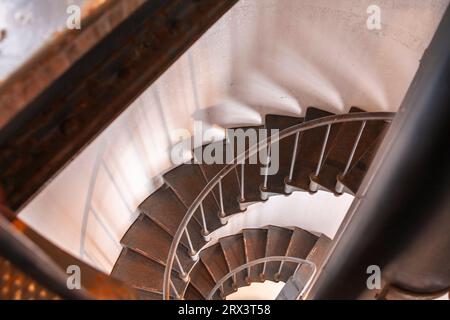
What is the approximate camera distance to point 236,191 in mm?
3721

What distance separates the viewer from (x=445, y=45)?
108 centimetres

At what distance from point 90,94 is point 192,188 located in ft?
8.78

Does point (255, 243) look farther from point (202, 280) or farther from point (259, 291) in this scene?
point (259, 291)

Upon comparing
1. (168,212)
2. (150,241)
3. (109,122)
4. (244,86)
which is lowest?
(109,122)

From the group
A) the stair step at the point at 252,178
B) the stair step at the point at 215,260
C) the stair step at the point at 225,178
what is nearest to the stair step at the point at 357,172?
the stair step at the point at 252,178

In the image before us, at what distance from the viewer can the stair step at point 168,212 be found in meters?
3.80

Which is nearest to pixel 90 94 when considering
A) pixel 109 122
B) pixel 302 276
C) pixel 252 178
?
pixel 109 122

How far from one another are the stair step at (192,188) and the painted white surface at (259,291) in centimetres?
228

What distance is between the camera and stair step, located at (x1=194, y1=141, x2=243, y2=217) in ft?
11.9

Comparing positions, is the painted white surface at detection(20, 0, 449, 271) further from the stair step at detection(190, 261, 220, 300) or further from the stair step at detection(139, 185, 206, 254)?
the stair step at detection(190, 261, 220, 300)

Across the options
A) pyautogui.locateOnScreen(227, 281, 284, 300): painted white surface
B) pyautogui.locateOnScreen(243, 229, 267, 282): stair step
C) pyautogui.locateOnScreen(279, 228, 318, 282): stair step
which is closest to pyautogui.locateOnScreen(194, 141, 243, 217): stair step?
pyautogui.locateOnScreen(243, 229, 267, 282): stair step
